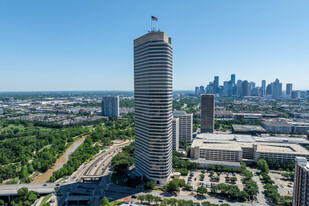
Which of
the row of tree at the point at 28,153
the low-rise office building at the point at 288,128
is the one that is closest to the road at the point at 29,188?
the row of tree at the point at 28,153

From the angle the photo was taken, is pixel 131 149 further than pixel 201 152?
Yes

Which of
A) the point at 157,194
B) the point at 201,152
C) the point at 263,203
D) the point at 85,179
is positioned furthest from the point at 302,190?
the point at 85,179

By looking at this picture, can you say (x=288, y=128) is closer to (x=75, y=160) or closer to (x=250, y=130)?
(x=250, y=130)

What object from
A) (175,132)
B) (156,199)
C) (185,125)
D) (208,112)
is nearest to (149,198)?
(156,199)

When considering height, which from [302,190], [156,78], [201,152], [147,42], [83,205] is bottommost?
[83,205]

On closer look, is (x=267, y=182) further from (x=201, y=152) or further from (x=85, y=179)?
(x=85, y=179)

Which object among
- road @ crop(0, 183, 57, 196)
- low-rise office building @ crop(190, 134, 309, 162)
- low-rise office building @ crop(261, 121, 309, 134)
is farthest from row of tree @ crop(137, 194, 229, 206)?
low-rise office building @ crop(261, 121, 309, 134)

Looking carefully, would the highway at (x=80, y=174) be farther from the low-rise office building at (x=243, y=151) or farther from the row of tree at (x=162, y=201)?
the low-rise office building at (x=243, y=151)
